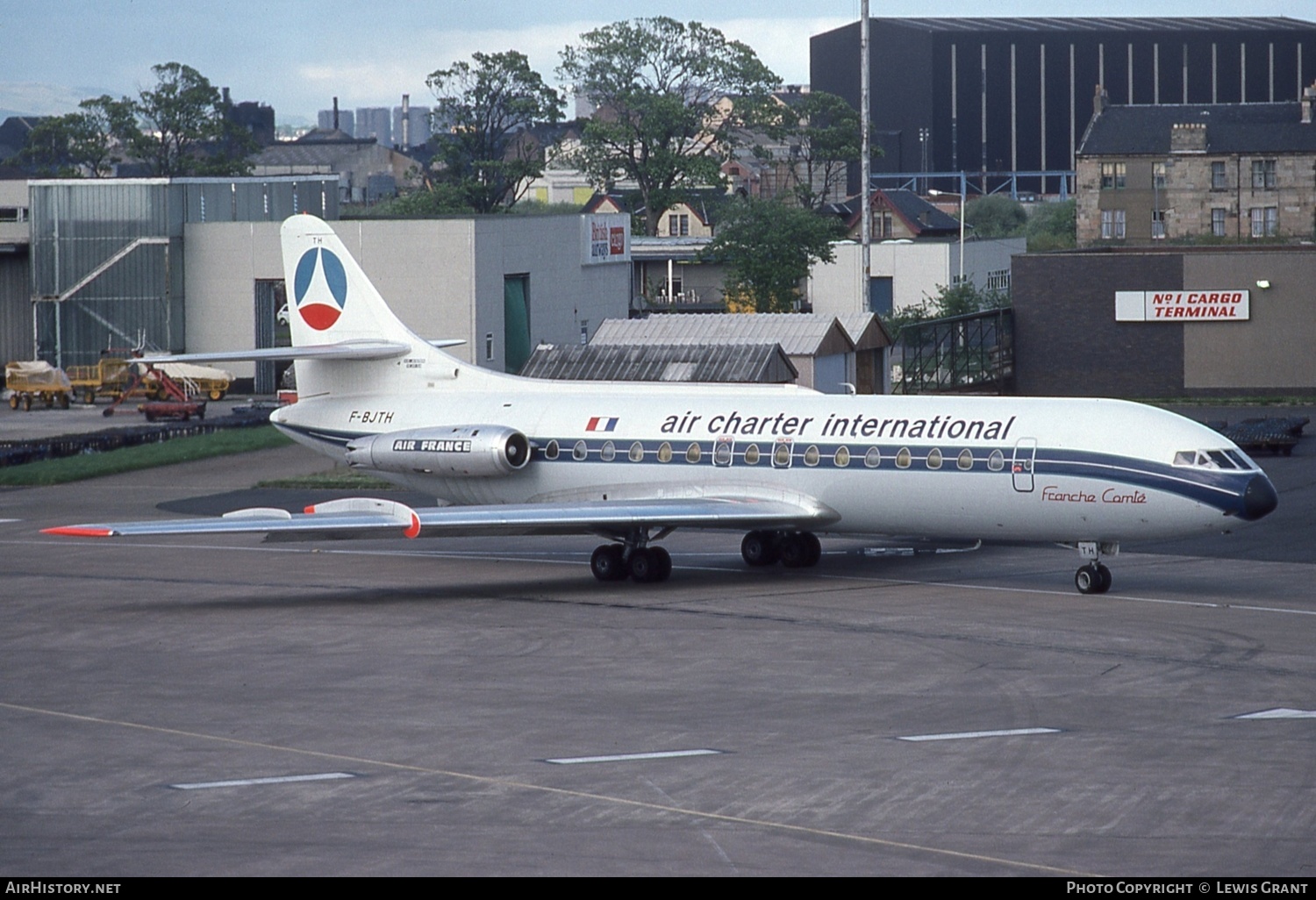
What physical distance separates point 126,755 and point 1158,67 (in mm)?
160691

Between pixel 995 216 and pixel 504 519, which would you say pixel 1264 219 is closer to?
pixel 995 216

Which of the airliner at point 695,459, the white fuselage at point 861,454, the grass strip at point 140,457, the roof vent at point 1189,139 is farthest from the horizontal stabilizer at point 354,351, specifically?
the roof vent at point 1189,139

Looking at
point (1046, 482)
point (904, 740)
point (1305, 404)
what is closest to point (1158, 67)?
point (1305, 404)

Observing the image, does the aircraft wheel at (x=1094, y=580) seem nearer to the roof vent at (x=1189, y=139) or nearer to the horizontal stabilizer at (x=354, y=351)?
the horizontal stabilizer at (x=354, y=351)

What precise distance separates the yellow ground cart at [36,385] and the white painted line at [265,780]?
55482mm

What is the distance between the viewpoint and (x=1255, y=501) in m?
27.7

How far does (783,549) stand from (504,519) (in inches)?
235

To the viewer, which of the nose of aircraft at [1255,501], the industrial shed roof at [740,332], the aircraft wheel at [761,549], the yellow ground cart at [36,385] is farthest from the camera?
the yellow ground cart at [36,385]

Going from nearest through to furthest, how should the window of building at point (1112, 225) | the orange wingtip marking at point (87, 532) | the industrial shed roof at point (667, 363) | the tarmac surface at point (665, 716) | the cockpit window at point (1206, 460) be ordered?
1. the tarmac surface at point (665, 716)
2. the orange wingtip marking at point (87, 532)
3. the cockpit window at point (1206, 460)
4. the industrial shed roof at point (667, 363)
5. the window of building at point (1112, 225)

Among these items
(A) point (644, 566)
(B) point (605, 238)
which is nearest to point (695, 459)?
(A) point (644, 566)

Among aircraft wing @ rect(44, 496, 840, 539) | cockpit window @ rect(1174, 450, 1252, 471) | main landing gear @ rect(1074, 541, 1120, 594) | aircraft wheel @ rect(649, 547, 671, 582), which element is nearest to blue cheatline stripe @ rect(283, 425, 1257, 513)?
cockpit window @ rect(1174, 450, 1252, 471)

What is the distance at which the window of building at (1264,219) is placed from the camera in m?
91.6

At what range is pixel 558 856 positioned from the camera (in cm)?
1461

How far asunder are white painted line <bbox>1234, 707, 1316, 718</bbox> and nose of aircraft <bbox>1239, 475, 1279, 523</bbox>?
7.68 meters
